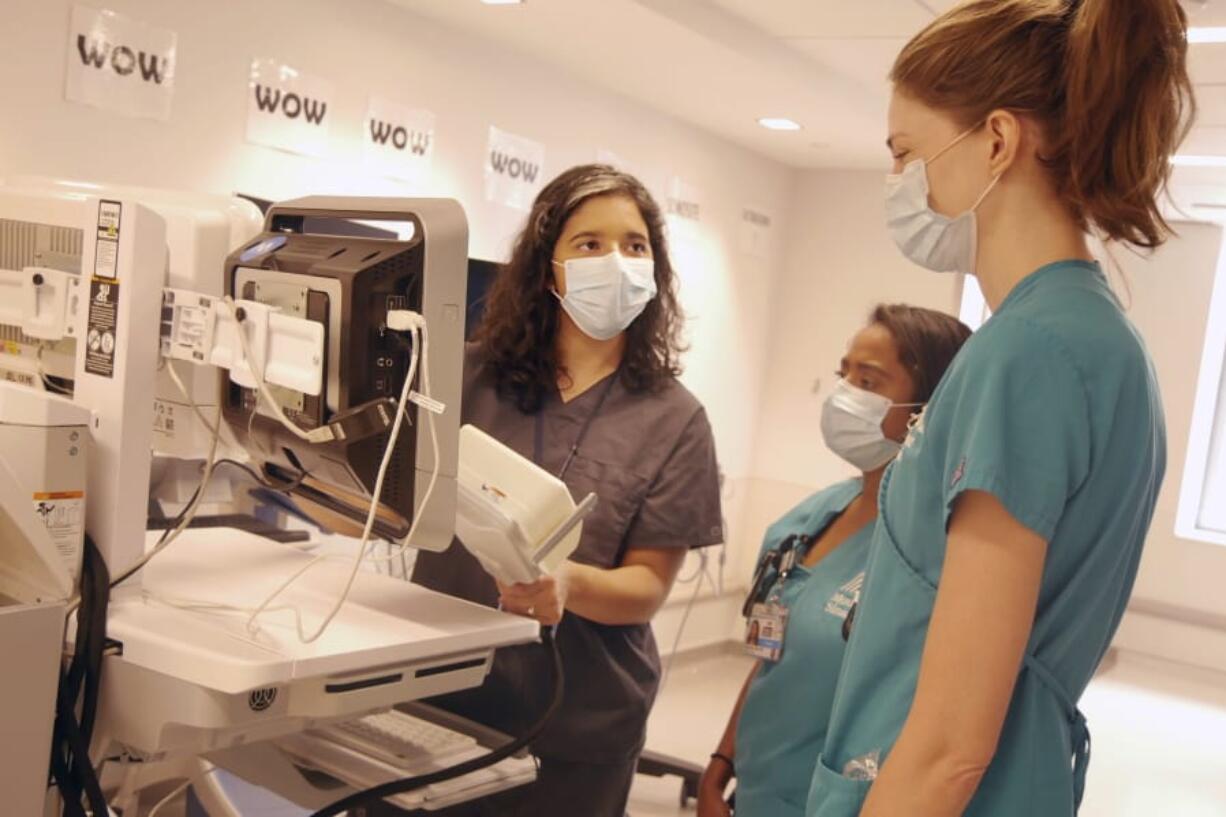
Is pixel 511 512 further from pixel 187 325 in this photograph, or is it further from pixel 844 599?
pixel 844 599

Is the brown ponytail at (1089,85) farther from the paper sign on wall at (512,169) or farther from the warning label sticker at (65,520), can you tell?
the paper sign on wall at (512,169)

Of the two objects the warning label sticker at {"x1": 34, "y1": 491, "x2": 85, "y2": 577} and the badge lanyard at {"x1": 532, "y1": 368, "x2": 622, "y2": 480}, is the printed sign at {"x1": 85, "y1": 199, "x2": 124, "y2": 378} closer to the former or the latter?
the warning label sticker at {"x1": 34, "y1": 491, "x2": 85, "y2": 577}

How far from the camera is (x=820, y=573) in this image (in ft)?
6.20

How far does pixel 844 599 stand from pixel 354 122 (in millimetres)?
2235

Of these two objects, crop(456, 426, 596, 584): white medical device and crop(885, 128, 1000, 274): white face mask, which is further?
crop(456, 426, 596, 584): white medical device

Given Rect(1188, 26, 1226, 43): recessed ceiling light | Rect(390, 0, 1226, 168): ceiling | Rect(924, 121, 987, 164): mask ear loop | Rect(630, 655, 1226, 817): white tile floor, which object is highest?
Rect(1188, 26, 1226, 43): recessed ceiling light

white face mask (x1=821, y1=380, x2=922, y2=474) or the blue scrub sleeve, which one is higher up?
the blue scrub sleeve

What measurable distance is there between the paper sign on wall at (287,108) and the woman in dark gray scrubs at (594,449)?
1385mm

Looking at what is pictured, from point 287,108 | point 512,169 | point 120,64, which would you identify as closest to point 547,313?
point 120,64

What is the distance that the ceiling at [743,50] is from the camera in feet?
10.8

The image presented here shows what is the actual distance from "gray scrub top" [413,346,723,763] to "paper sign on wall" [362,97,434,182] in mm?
1732

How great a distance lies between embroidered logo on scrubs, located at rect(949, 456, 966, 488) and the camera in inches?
39.7

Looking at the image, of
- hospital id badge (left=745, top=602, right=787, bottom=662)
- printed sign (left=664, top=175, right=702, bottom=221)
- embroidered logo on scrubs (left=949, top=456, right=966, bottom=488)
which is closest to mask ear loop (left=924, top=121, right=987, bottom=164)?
embroidered logo on scrubs (left=949, top=456, right=966, bottom=488)

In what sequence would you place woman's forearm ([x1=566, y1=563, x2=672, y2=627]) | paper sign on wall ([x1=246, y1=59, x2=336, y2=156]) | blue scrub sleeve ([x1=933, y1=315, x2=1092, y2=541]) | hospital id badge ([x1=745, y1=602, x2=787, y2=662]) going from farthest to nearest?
1. paper sign on wall ([x1=246, y1=59, x2=336, y2=156])
2. hospital id badge ([x1=745, y1=602, x2=787, y2=662])
3. woman's forearm ([x1=566, y1=563, x2=672, y2=627])
4. blue scrub sleeve ([x1=933, y1=315, x2=1092, y2=541])
